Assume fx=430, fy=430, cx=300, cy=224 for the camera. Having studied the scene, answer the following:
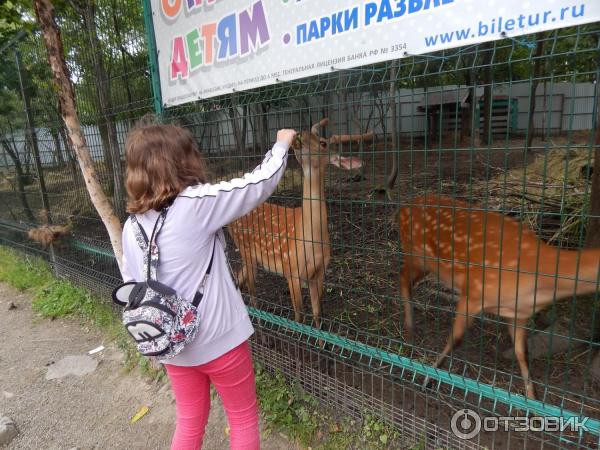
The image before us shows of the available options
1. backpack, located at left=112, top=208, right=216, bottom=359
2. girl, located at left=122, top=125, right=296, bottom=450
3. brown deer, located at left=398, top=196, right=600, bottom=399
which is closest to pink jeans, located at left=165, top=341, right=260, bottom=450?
girl, located at left=122, top=125, right=296, bottom=450

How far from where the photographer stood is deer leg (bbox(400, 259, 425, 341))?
10.0 feet

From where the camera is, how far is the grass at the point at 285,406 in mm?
2508

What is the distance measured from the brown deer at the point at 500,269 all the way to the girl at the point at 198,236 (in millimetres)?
926

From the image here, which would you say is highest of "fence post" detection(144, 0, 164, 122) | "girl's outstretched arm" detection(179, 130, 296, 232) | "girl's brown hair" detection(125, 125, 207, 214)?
"fence post" detection(144, 0, 164, 122)

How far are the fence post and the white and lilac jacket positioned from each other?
5.95ft

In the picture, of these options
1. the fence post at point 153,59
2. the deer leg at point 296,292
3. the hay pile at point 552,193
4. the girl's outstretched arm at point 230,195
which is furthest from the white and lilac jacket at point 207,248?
the hay pile at point 552,193

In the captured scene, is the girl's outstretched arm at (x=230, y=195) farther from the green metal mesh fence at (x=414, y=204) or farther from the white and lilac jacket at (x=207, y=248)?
the green metal mesh fence at (x=414, y=204)

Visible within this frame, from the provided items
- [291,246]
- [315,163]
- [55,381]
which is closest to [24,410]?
[55,381]

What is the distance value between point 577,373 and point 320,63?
2414 millimetres

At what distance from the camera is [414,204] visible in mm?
2275

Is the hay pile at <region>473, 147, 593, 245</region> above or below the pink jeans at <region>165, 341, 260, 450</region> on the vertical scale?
above

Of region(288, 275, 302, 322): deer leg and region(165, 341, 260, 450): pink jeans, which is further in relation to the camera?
region(288, 275, 302, 322): deer leg

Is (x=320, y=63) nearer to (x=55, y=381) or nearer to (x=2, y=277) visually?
(x=55, y=381)

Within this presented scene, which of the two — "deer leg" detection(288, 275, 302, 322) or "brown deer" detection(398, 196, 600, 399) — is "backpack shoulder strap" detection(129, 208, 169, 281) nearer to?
"brown deer" detection(398, 196, 600, 399)
